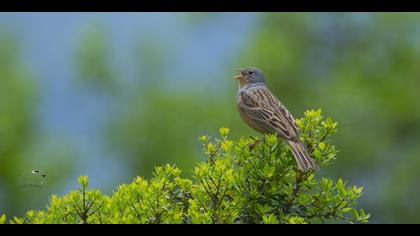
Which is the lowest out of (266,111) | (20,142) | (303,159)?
(303,159)

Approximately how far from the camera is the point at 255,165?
449 cm

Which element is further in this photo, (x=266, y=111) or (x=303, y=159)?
(x=266, y=111)

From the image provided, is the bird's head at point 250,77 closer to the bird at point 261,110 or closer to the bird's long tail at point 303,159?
the bird at point 261,110

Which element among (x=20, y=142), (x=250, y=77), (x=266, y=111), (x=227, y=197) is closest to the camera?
(x=227, y=197)

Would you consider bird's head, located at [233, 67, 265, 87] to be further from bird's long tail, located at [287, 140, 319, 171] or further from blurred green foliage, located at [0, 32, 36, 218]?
blurred green foliage, located at [0, 32, 36, 218]

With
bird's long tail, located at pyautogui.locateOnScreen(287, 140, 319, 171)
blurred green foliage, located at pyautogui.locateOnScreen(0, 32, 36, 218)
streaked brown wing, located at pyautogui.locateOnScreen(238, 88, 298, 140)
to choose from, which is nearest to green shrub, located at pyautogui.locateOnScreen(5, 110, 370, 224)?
bird's long tail, located at pyautogui.locateOnScreen(287, 140, 319, 171)

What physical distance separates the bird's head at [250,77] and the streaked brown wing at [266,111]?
12.0 inches

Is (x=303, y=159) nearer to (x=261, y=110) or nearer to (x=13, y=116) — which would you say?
(x=261, y=110)

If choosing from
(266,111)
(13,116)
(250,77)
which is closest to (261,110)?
(266,111)

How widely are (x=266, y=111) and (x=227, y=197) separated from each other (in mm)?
2627

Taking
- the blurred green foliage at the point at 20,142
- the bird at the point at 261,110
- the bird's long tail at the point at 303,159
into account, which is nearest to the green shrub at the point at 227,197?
the bird's long tail at the point at 303,159

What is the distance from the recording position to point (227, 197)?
4.39 meters

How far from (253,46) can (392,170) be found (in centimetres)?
649
